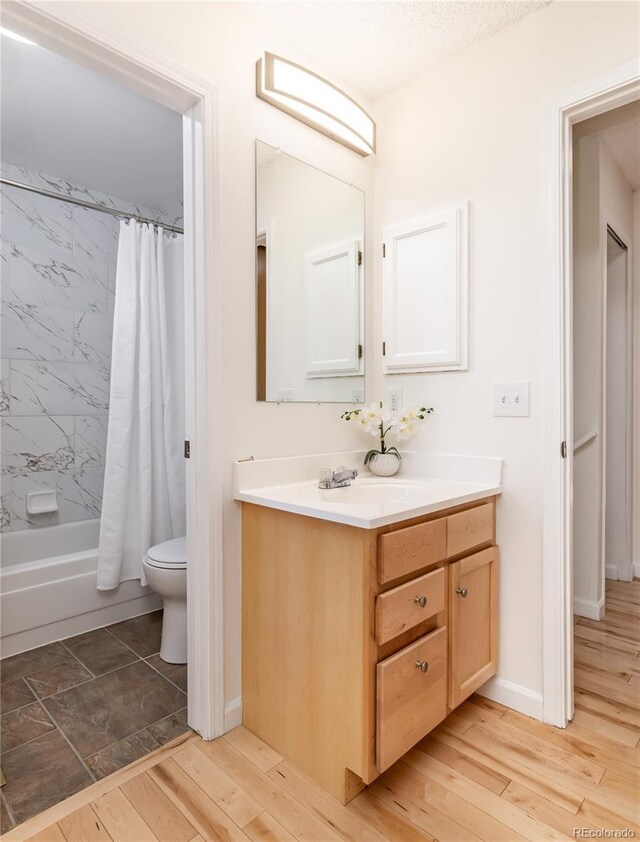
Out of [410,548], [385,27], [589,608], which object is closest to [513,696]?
[410,548]

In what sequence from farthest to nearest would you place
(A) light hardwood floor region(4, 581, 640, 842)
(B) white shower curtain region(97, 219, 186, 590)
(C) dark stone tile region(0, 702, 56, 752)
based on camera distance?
(B) white shower curtain region(97, 219, 186, 590) < (C) dark stone tile region(0, 702, 56, 752) < (A) light hardwood floor region(4, 581, 640, 842)

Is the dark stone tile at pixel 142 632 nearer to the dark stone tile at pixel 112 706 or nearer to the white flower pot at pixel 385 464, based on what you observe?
the dark stone tile at pixel 112 706

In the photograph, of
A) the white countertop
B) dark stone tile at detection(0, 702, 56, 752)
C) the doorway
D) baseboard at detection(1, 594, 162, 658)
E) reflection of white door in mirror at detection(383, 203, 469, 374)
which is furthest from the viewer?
the doorway

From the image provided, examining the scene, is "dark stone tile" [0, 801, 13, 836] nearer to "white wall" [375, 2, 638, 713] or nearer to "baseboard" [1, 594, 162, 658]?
"baseboard" [1, 594, 162, 658]

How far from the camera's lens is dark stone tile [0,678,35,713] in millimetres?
1757

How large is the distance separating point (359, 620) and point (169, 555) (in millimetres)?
1137

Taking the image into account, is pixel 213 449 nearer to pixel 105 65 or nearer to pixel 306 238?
pixel 306 238

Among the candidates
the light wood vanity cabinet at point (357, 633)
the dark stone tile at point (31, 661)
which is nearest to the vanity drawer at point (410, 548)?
the light wood vanity cabinet at point (357, 633)

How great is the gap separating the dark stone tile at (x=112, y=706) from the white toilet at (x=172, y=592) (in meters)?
0.11

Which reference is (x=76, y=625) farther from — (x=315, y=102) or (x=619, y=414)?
(x=619, y=414)

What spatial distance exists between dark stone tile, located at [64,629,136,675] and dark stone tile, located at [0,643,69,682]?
0.05m

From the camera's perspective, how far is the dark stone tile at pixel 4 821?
123 cm

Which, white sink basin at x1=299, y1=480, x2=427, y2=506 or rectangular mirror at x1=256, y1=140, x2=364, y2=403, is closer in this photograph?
white sink basin at x1=299, y1=480, x2=427, y2=506

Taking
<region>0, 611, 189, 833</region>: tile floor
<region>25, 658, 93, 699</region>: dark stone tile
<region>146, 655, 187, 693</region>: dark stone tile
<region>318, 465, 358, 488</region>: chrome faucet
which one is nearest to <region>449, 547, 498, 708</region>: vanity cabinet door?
<region>318, 465, 358, 488</region>: chrome faucet
